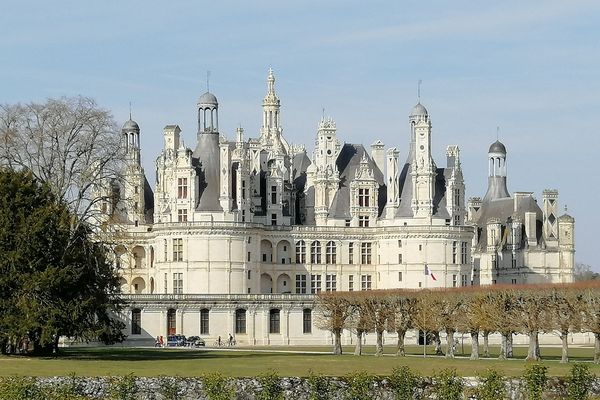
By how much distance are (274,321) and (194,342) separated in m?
7.08

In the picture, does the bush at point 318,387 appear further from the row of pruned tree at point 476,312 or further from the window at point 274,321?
the window at point 274,321

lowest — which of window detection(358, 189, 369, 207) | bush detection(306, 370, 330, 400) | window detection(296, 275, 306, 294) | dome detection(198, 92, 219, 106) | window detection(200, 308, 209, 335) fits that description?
bush detection(306, 370, 330, 400)

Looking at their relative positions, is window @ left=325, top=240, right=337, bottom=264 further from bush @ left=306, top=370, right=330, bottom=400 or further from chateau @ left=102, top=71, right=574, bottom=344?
bush @ left=306, top=370, right=330, bottom=400

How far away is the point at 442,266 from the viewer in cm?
10256

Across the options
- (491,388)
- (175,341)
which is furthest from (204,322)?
(491,388)

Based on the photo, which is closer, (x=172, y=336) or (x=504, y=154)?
(x=172, y=336)

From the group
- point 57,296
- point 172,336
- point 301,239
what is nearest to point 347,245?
point 301,239

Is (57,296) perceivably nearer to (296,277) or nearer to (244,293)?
(244,293)

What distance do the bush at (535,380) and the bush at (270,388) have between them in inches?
292

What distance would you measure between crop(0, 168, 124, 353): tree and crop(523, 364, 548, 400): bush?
21284 millimetres

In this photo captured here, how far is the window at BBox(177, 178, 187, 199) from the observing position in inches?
3910

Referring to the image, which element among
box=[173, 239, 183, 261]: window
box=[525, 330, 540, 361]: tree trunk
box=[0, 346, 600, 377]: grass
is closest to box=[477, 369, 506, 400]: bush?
box=[0, 346, 600, 377]: grass

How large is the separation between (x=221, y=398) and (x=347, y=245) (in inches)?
2392

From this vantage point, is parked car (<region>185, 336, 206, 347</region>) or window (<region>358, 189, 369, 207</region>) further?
window (<region>358, 189, 369, 207</region>)
